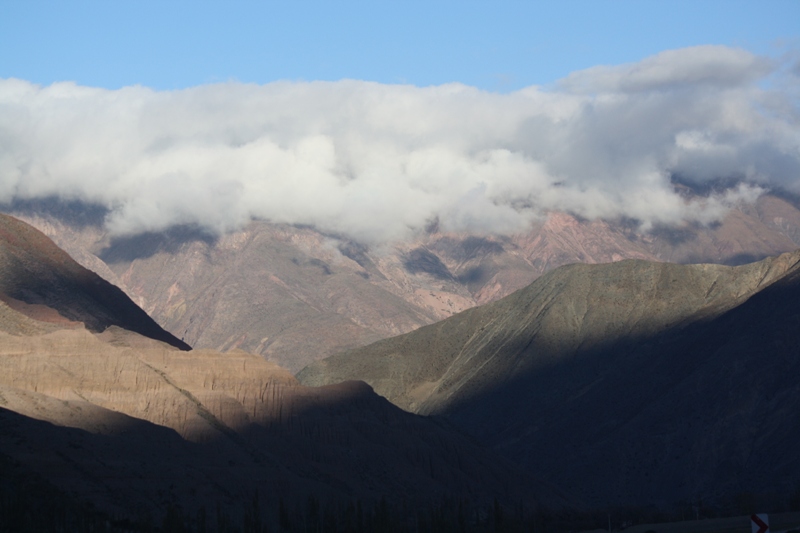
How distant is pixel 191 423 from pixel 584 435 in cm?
7845

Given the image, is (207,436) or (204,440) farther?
(207,436)

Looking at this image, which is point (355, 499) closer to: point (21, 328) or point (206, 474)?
point (206, 474)

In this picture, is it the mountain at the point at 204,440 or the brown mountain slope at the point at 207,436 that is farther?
the brown mountain slope at the point at 207,436

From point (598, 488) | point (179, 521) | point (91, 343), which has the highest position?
point (91, 343)

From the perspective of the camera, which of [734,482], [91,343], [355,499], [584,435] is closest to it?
[355,499]

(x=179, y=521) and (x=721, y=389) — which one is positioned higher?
(x=721, y=389)

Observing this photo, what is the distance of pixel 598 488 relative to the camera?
173000 millimetres

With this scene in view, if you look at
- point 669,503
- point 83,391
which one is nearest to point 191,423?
point 83,391

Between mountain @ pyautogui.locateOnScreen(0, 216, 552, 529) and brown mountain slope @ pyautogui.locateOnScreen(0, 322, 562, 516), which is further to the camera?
brown mountain slope @ pyautogui.locateOnScreen(0, 322, 562, 516)

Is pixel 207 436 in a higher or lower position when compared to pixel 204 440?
higher

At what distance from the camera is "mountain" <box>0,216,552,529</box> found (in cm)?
10619

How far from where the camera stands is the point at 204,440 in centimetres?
12762

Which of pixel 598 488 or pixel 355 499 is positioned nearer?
pixel 355 499

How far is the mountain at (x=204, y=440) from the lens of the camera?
10619cm
